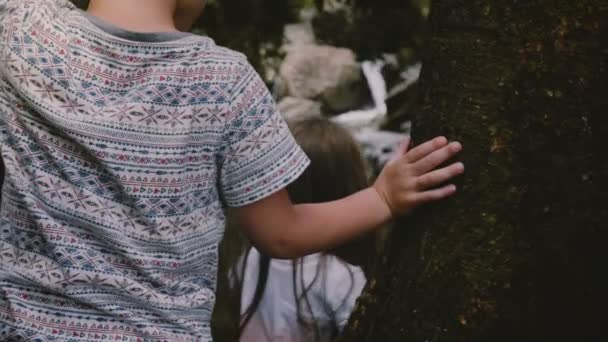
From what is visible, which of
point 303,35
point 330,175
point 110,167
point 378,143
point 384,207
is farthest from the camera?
point 303,35

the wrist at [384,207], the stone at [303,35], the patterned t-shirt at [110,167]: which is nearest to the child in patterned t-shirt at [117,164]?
the patterned t-shirt at [110,167]

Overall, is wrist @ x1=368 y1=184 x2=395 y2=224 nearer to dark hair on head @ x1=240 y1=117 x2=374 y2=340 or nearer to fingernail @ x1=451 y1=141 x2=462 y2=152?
fingernail @ x1=451 y1=141 x2=462 y2=152

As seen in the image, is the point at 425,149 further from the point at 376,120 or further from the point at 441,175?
the point at 376,120

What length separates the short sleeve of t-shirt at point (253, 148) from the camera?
188cm

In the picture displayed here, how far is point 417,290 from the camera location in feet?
6.56

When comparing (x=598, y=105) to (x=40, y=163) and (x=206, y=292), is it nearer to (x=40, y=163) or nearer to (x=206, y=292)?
(x=206, y=292)

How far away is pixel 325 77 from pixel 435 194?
30.9 feet

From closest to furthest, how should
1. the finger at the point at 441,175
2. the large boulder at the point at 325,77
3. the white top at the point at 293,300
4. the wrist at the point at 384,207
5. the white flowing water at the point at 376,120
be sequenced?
the finger at the point at 441,175
the wrist at the point at 384,207
the white top at the point at 293,300
the white flowing water at the point at 376,120
the large boulder at the point at 325,77

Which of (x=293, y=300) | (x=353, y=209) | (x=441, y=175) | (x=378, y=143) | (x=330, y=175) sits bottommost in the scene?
(x=378, y=143)

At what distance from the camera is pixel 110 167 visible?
1.82m

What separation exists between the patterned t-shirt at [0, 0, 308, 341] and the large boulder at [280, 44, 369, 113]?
890cm

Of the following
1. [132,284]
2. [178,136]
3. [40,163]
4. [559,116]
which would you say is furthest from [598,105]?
[40,163]

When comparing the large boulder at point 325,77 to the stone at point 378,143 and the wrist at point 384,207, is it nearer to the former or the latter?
the stone at point 378,143

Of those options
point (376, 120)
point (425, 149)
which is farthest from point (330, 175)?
point (376, 120)
